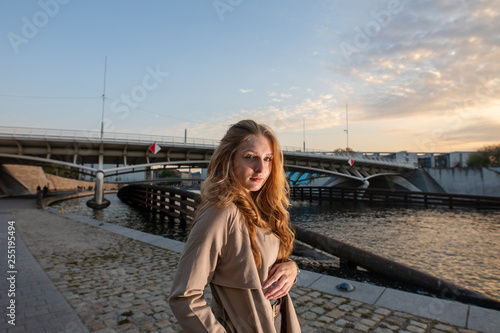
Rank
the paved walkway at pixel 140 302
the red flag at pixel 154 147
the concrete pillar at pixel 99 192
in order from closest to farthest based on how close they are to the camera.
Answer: the paved walkway at pixel 140 302 → the concrete pillar at pixel 99 192 → the red flag at pixel 154 147

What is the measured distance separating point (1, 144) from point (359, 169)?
156ft

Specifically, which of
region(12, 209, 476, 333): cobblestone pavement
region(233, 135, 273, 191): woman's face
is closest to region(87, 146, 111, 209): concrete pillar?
region(12, 209, 476, 333): cobblestone pavement

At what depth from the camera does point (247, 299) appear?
4.62ft

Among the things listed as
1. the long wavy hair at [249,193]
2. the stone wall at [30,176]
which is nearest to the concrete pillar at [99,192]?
the stone wall at [30,176]

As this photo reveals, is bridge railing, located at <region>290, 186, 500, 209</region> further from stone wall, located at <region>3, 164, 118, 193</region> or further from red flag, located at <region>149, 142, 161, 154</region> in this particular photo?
stone wall, located at <region>3, 164, 118, 193</region>

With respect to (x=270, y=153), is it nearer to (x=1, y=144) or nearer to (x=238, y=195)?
(x=238, y=195)

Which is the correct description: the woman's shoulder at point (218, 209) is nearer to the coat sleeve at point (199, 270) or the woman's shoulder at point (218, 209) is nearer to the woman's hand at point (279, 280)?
the coat sleeve at point (199, 270)

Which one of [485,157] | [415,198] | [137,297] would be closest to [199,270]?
[137,297]

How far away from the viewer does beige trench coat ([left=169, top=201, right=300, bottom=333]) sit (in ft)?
4.07

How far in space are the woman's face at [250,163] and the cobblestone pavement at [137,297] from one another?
2.65 metres

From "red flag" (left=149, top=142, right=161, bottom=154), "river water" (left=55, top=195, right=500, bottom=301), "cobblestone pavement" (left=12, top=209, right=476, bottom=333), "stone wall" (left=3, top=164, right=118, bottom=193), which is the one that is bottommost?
"river water" (left=55, top=195, right=500, bottom=301)

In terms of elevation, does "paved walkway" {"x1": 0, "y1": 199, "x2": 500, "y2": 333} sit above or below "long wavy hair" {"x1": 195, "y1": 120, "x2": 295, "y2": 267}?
below

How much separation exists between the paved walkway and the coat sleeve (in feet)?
8.78

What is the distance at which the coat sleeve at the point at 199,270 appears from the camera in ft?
4.01
